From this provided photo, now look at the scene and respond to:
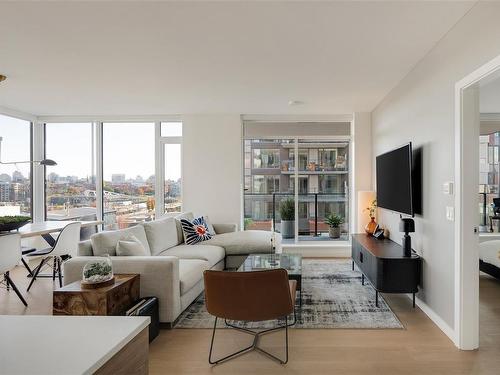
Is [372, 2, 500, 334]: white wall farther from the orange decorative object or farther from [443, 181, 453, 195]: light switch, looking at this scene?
the orange decorative object

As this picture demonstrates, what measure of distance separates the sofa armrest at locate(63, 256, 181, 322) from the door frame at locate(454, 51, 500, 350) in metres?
2.37

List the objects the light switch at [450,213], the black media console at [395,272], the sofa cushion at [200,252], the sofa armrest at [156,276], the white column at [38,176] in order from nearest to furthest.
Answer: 1. the light switch at [450,213]
2. the sofa armrest at [156,276]
3. the black media console at [395,272]
4. the sofa cushion at [200,252]
5. the white column at [38,176]

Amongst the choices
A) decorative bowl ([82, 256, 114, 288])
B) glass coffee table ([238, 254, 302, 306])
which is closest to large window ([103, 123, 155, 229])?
glass coffee table ([238, 254, 302, 306])

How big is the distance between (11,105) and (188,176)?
2976 millimetres

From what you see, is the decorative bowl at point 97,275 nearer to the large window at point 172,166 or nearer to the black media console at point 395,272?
the black media console at point 395,272

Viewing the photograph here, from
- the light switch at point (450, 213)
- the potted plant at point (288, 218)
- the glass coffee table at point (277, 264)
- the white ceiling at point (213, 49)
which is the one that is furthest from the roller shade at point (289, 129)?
the light switch at point (450, 213)

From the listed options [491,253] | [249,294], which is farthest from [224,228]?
[491,253]

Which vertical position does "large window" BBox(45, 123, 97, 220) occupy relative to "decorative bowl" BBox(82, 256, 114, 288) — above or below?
above

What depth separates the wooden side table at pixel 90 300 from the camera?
7.81 feet

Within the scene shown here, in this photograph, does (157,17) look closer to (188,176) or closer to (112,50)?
(112,50)

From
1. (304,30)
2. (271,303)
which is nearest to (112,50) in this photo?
(304,30)

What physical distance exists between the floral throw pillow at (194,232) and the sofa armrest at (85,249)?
61.3 inches

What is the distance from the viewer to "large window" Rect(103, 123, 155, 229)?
599 cm

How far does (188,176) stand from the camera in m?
5.80
